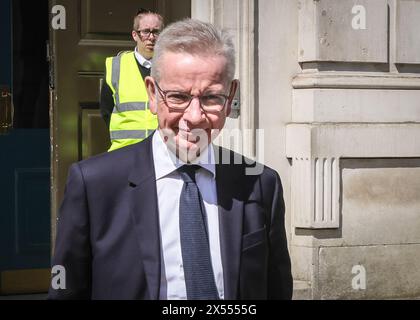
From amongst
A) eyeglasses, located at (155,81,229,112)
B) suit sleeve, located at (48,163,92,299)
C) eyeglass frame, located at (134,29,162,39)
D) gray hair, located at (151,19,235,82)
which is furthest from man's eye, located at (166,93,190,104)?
eyeglass frame, located at (134,29,162,39)

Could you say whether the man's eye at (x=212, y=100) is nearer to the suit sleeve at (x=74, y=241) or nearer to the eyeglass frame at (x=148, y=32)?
the suit sleeve at (x=74, y=241)

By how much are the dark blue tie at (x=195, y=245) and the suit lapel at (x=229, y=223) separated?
0.14 feet

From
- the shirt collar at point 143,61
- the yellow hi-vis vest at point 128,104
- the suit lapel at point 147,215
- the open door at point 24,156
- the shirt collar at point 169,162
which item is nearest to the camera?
the suit lapel at point 147,215

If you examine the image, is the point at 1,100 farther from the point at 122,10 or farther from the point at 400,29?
the point at 400,29

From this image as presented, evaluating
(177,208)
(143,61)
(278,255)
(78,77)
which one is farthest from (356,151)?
(177,208)

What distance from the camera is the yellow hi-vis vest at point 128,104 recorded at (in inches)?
267

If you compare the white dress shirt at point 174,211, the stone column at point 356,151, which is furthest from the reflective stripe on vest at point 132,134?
the white dress shirt at point 174,211

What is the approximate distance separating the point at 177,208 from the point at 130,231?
0.45 ft

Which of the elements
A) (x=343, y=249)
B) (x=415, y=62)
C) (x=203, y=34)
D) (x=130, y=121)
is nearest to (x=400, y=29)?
(x=415, y=62)

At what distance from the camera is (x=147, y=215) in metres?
2.87

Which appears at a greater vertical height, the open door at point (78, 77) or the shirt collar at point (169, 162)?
the open door at point (78, 77)

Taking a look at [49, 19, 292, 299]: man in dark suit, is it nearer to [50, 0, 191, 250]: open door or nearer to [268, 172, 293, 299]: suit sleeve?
[268, 172, 293, 299]: suit sleeve

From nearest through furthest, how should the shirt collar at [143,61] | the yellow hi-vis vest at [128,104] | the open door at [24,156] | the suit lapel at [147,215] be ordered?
the suit lapel at [147,215] < the yellow hi-vis vest at [128,104] < the shirt collar at [143,61] < the open door at [24,156]

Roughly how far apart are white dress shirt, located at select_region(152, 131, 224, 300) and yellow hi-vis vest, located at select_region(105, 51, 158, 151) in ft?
12.3
